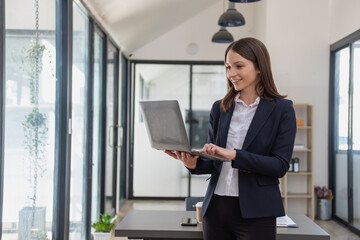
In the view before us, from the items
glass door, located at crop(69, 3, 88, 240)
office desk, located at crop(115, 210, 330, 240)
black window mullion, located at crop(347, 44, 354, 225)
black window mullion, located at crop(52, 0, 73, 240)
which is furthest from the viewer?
black window mullion, located at crop(347, 44, 354, 225)

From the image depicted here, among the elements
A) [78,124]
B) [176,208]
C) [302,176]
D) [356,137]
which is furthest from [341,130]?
[78,124]

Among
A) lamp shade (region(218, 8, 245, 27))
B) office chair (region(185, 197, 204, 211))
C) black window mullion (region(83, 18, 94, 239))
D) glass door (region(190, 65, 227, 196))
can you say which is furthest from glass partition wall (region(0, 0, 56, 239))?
glass door (region(190, 65, 227, 196))

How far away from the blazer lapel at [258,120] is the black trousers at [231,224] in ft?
0.64

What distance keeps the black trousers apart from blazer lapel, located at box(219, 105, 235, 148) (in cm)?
18

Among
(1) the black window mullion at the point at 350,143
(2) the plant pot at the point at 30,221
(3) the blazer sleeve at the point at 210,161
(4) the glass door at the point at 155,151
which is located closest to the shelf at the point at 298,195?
(1) the black window mullion at the point at 350,143

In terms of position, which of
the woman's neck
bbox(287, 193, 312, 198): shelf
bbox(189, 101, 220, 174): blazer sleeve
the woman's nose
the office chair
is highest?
the woman's nose

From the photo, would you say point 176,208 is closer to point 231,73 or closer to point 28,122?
point 28,122

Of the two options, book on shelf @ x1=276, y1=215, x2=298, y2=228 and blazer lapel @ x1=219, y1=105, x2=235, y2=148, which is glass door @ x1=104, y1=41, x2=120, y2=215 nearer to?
book on shelf @ x1=276, y1=215, x2=298, y2=228

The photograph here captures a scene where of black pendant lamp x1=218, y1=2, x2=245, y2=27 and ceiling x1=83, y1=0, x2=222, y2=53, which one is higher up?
ceiling x1=83, y1=0, x2=222, y2=53

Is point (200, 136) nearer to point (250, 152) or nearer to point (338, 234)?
point (338, 234)

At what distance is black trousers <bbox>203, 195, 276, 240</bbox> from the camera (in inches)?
62.2

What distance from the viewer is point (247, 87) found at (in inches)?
66.8

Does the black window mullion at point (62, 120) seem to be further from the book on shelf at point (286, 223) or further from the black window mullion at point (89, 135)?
the book on shelf at point (286, 223)

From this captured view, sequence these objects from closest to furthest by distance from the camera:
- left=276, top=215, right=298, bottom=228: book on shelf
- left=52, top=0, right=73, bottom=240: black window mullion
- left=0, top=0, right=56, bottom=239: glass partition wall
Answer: left=276, top=215, right=298, bottom=228: book on shelf → left=0, top=0, right=56, bottom=239: glass partition wall → left=52, top=0, right=73, bottom=240: black window mullion
